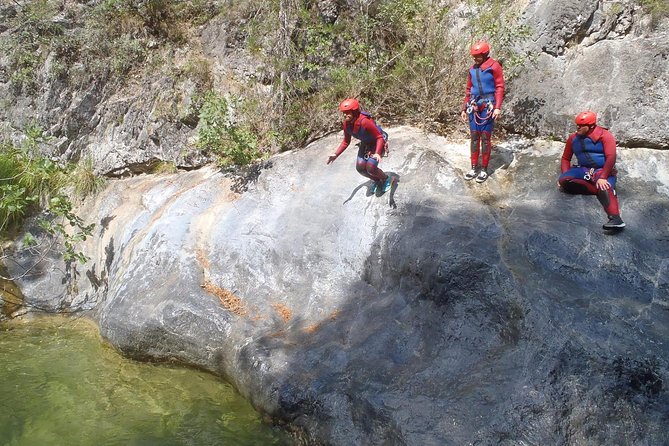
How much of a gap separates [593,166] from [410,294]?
7.62ft

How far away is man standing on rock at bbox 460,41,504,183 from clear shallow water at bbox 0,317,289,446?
11.9ft

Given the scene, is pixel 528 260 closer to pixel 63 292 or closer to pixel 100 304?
pixel 100 304

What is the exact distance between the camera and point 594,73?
6.27 m

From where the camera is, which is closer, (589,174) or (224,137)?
(589,174)

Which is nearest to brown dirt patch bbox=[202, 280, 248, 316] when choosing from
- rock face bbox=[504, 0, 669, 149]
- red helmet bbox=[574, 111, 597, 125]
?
red helmet bbox=[574, 111, 597, 125]

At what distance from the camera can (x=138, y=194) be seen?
741 cm

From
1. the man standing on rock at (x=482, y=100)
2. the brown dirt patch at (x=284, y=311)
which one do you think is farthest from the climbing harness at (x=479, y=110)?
the brown dirt patch at (x=284, y=311)

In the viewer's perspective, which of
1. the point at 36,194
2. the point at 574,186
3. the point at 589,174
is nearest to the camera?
the point at 589,174

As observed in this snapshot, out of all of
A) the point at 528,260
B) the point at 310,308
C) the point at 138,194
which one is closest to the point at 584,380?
the point at 528,260

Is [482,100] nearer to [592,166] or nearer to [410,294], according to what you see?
[592,166]

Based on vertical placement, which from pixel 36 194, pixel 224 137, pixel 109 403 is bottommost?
pixel 109 403

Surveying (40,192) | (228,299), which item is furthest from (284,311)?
(40,192)

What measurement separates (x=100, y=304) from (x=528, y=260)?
5.42 meters

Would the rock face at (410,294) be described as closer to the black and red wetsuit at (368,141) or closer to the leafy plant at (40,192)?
the black and red wetsuit at (368,141)
